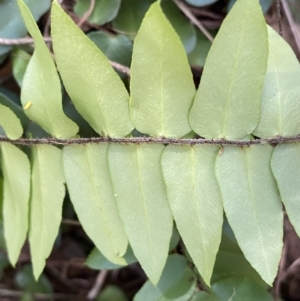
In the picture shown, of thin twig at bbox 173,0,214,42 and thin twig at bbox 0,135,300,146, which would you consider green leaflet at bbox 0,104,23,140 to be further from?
thin twig at bbox 173,0,214,42

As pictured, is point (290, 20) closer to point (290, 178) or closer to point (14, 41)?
point (290, 178)

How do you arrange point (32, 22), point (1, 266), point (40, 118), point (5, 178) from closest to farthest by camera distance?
point (32, 22) → point (40, 118) → point (5, 178) → point (1, 266)

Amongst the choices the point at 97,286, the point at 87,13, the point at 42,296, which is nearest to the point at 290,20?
the point at 87,13

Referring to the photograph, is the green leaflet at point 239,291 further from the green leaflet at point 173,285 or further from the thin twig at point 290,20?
the thin twig at point 290,20

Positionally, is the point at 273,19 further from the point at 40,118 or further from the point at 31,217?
the point at 31,217

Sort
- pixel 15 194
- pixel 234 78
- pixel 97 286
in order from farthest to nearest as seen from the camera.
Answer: pixel 97 286, pixel 15 194, pixel 234 78

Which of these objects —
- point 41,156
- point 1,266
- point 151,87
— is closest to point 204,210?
point 151,87

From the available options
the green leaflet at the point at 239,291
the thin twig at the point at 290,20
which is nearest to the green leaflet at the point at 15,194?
the green leaflet at the point at 239,291
